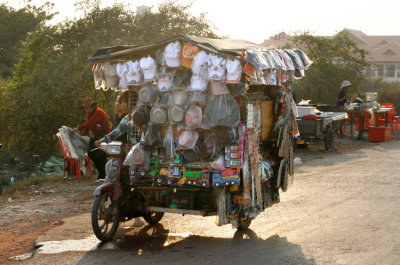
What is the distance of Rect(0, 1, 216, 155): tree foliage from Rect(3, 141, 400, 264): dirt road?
21.3 ft

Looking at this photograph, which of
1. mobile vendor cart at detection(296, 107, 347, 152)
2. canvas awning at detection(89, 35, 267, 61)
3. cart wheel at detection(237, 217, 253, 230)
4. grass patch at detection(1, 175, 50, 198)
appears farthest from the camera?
mobile vendor cart at detection(296, 107, 347, 152)

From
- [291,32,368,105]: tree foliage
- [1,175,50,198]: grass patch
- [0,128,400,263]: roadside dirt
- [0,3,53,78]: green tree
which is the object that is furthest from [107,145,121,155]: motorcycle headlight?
[0,3,53,78]: green tree

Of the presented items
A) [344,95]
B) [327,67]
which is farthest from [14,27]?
[344,95]

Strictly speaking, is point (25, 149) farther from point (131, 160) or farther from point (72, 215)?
point (131, 160)

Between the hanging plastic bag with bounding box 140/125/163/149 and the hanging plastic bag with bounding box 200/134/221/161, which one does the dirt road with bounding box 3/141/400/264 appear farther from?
the hanging plastic bag with bounding box 140/125/163/149

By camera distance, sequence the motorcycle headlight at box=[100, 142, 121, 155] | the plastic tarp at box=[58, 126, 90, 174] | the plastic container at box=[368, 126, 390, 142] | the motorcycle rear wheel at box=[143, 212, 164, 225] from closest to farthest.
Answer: the motorcycle headlight at box=[100, 142, 121, 155] < the motorcycle rear wheel at box=[143, 212, 164, 225] < the plastic tarp at box=[58, 126, 90, 174] < the plastic container at box=[368, 126, 390, 142]

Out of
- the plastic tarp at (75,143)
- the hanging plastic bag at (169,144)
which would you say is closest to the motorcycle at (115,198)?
the hanging plastic bag at (169,144)

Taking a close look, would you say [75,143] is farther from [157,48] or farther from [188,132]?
[188,132]

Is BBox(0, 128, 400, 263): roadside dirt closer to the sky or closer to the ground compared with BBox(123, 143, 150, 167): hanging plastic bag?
closer to the ground

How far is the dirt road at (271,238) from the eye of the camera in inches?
241

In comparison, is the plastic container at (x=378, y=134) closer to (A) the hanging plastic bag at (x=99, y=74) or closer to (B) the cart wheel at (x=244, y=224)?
(B) the cart wheel at (x=244, y=224)

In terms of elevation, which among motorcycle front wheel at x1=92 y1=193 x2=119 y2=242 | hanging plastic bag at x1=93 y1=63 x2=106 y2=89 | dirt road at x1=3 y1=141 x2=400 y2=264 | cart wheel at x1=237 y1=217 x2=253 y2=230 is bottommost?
dirt road at x1=3 y1=141 x2=400 y2=264

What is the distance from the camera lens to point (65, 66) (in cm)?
1419

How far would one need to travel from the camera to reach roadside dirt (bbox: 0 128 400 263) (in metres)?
6.92
